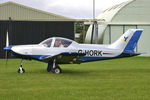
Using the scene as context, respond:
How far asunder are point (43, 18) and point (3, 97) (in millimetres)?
21497

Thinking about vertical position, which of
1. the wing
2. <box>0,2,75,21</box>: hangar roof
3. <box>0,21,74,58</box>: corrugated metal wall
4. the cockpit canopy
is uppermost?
<box>0,2,75,21</box>: hangar roof

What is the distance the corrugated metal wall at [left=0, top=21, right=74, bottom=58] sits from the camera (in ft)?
98.3

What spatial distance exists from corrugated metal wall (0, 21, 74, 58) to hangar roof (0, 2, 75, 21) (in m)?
0.40

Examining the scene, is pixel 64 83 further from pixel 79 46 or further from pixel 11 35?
pixel 11 35

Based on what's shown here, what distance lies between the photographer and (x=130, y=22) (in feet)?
112

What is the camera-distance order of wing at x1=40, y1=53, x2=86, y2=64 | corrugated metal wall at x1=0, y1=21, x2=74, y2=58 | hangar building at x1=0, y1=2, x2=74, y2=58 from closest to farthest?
1. wing at x1=40, y1=53, x2=86, y2=64
2. hangar building at x1=0, y1=2, x2=74, y2=58
3. corrugated metal wall at x1=0, y1=21, x2=74, y2=58

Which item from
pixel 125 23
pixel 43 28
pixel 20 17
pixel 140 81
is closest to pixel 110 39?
pixel 125 23

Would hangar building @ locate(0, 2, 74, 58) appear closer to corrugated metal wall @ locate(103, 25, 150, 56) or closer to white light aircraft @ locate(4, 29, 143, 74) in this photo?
corrugated metal wall @ locate(103, 25, 150, 56)

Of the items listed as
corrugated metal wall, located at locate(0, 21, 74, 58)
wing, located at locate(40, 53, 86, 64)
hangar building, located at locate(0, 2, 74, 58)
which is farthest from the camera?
corrugated metal wall, located at locate(0, 21, 74, 58)

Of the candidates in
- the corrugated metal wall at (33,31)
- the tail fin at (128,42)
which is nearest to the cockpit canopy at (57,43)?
the tail fin at (128,42)

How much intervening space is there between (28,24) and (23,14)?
3.30 ft

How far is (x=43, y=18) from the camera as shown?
98.5ft

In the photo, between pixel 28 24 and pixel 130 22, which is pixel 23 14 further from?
pixel 130 22

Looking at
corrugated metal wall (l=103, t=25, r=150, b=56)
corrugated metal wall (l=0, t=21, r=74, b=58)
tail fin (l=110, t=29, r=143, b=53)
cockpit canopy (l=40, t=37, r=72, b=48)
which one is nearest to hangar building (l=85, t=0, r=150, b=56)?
corrugated metal wall (l=103, t=25, r=150, b=56)
